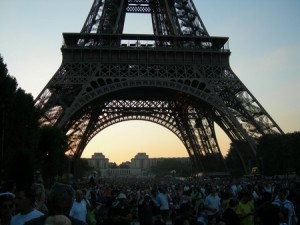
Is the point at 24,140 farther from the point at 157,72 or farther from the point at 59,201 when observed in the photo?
the point at 59,201

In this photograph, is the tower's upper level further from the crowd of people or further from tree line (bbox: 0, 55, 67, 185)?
the crowd of people

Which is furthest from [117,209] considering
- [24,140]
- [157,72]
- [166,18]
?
[166,18]

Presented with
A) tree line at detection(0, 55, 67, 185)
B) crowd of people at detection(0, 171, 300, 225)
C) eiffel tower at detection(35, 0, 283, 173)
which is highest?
eiffel tower at detection(35, 0, 283, 173)

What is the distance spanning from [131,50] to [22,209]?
33.3 m

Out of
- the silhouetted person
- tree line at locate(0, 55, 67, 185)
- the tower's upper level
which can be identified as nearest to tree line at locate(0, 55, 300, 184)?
tree line at locate(0, 55, 67, 185)

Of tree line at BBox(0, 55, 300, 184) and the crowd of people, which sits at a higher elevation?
tree line at BBox(0, 55, 300, 184)

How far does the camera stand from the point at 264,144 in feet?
136

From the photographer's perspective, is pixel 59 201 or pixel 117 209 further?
pixel 117 209

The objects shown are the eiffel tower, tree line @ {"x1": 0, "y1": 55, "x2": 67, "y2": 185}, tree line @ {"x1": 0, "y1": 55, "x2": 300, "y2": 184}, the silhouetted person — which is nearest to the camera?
the silhouetted person

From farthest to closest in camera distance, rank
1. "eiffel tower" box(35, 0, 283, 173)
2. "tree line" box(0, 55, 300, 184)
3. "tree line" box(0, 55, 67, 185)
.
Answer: "eiffel tower" box(35, 0, 283, 173)
"tree line" box(0, 55, 300, 184)
"tree line" box(0, 55, 67, 185)

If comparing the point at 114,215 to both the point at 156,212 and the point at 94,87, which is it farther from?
the point at 94,87

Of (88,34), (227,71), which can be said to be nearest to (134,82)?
(88,34)

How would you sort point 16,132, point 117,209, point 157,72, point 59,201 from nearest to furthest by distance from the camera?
point 59,201 → point 117,209 → point 16,132 → point 157,72

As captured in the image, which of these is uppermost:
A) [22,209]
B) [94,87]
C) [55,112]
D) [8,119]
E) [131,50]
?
[131,50]
